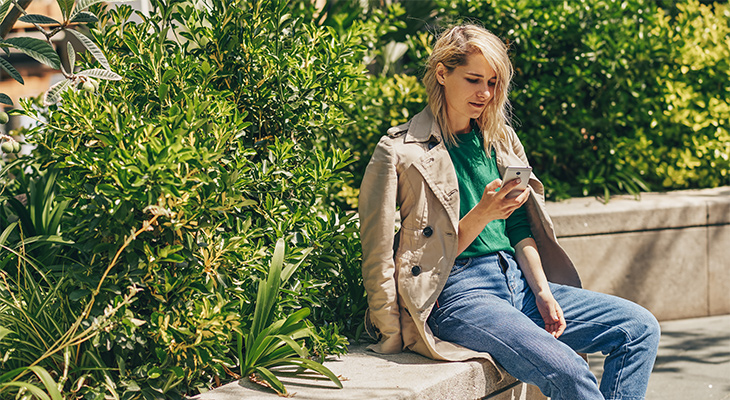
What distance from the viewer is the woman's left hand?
304 cm

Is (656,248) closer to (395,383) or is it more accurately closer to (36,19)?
(395,383)

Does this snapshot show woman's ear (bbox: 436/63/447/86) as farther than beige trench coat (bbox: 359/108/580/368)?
Yes

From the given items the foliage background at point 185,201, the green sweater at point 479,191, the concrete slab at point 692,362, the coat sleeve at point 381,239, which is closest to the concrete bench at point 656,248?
the concrete slab at point 692,362

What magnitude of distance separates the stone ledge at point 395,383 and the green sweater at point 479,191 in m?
0.50

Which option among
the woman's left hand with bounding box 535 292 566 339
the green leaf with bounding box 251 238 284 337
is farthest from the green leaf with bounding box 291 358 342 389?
the woman's left hand with bounding box 535 292 566 339

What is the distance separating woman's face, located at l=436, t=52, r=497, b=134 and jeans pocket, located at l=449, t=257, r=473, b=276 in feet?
2.06

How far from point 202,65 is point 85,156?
70cm

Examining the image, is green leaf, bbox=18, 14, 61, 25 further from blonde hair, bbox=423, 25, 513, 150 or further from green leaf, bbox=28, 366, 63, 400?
blonde hair, bbox=423, 25, 513, 150

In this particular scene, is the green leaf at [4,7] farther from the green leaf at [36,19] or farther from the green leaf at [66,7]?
the green leaf at [66,7]

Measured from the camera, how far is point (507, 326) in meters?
2.82

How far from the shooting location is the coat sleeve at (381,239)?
9.70 ft

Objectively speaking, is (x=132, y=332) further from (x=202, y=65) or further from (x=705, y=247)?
(x=705, y=247)

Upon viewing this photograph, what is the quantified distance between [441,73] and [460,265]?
0.85 meters

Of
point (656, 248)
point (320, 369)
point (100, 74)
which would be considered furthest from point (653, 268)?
point (100, 74)
